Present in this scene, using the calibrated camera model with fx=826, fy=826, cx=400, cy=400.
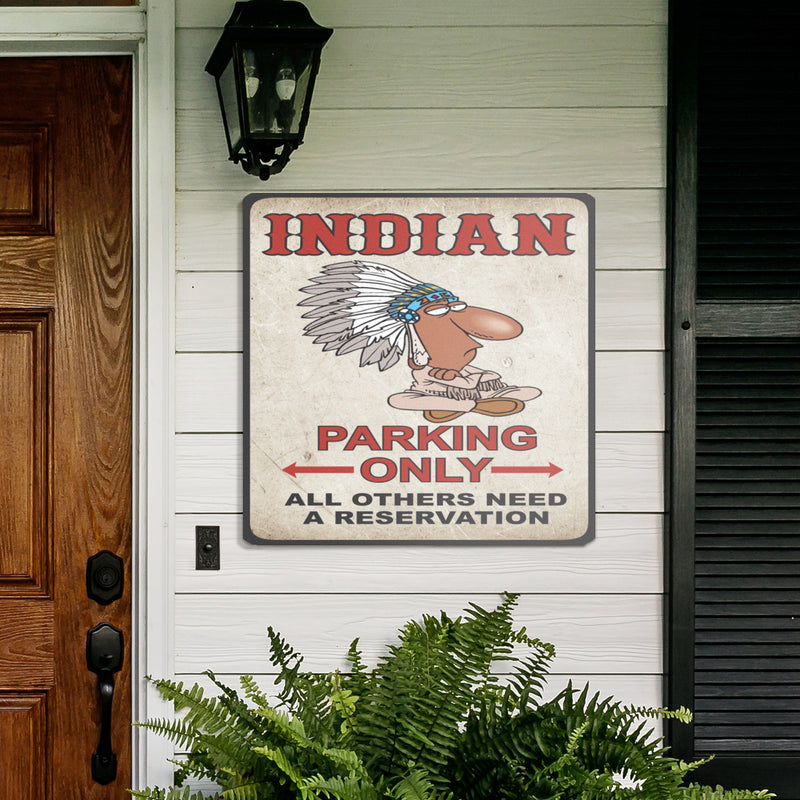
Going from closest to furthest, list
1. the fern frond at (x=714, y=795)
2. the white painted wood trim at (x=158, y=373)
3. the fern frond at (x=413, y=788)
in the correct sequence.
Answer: the fern frond at (x=413, y=788)
the fern frond at (x=714, y=795)
the white painted wood trim at (x=158, y=373)

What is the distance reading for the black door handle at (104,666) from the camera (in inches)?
65.1

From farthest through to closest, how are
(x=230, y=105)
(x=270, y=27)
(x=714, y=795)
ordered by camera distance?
(x=230, y=105) < (x=270, y=27) < (x=714, y=795)

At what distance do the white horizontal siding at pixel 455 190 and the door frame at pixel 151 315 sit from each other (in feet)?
0.09

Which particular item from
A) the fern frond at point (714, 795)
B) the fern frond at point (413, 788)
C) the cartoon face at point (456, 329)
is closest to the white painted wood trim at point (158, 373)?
the cartoon face at point (456, 329)

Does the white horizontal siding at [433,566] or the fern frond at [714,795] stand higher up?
the white horizontal siding at [433,566]

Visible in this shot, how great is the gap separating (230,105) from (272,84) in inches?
5.0

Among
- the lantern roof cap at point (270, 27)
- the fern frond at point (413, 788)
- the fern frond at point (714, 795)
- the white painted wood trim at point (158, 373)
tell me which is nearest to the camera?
the fern frond at point (413, 788)

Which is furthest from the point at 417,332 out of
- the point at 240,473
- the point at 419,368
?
the point at 240,473

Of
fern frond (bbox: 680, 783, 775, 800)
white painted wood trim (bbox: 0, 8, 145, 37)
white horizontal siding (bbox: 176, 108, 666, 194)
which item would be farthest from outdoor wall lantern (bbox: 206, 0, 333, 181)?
fern frond (bbox: 680, 783, 775, 800)

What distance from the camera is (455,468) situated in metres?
1.63

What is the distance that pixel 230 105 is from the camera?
154 centimetres

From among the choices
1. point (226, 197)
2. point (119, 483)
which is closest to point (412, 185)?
point (226, 197)

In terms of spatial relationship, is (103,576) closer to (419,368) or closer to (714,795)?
(419,368)

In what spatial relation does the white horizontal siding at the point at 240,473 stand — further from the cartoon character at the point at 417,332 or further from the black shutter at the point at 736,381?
the cartoon character at the point at 417,332
